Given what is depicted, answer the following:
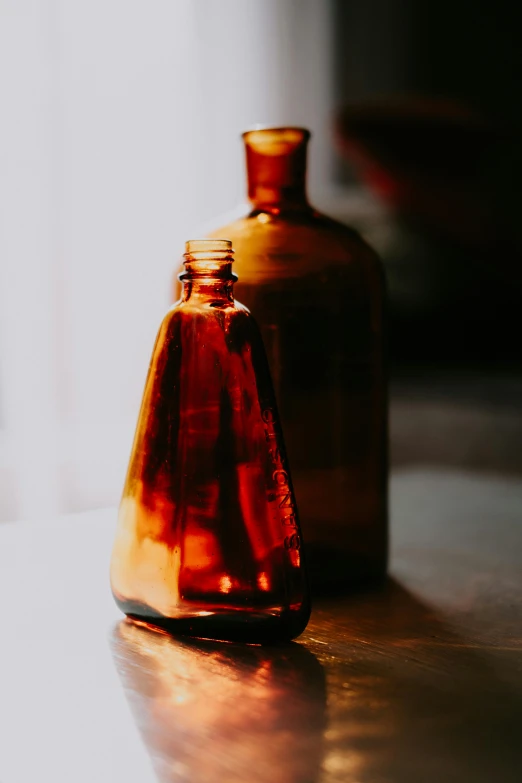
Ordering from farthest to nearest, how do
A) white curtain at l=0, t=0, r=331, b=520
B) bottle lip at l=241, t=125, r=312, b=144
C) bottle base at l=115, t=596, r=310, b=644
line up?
white curtain at l=0, t=0, r=331, b=520
bottle lip at l=241, t=125, r=312, b=144
bottle base at l=115, t=596, r=310, b=644

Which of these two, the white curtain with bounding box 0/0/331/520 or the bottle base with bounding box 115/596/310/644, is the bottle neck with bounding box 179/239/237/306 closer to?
the bottle base with bounding box 115/596/310/644

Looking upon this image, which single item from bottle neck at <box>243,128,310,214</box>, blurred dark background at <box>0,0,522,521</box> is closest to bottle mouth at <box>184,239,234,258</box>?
bottle neck at <box>243,128,310,214</box>

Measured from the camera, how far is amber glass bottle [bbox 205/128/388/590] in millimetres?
484

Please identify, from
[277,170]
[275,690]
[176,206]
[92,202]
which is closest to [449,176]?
[176,206]

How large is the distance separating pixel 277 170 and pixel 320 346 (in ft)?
0.37

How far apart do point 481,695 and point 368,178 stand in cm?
110

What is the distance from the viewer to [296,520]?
1.36 feet

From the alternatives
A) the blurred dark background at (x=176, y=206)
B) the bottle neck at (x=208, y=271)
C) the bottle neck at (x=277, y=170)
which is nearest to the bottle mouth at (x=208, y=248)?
the bottle neck at (x=208, y=271)

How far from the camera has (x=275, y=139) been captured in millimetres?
508

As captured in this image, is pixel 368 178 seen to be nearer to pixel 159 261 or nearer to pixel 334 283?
pixel 159 261

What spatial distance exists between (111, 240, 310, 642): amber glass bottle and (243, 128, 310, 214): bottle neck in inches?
4.5

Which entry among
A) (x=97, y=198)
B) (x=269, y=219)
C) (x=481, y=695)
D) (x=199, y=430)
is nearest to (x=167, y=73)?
(x=97, y=198)

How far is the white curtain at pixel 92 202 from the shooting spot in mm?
1189

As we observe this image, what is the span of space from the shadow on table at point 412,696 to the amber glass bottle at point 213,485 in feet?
0.14
